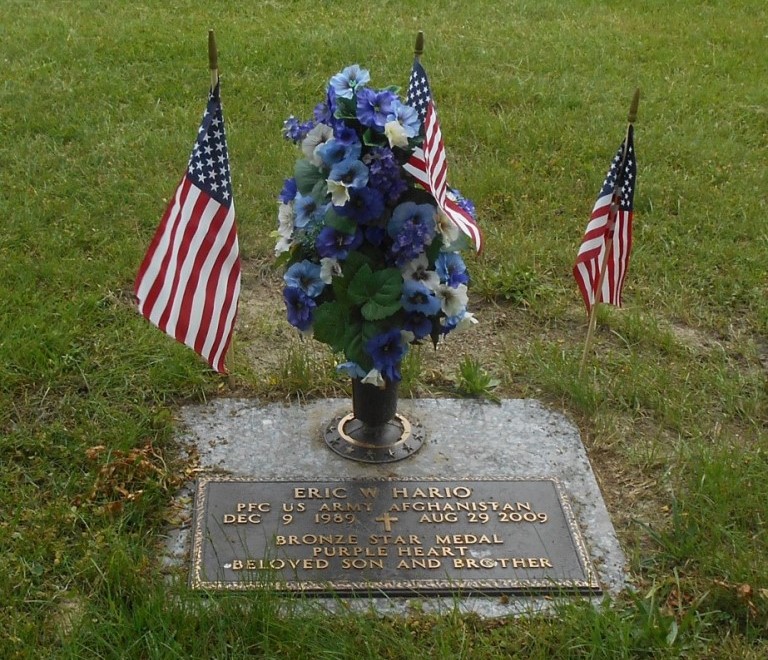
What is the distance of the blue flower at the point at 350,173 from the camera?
304 centimetres

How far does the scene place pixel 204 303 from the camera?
3.45m

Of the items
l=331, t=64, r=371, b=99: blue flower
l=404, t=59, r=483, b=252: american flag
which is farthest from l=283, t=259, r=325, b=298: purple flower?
l=331, t=64, r=371, b=99: blue flower

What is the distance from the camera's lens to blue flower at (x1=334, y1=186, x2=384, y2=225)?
3.08 metres

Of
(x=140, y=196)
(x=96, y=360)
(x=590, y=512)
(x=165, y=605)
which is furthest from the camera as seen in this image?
(x=140, y=196)

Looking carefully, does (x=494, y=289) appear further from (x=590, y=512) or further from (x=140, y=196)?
(x=140, y=196)

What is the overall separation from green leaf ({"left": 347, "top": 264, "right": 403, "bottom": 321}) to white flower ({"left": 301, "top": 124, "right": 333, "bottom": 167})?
37 centimetres

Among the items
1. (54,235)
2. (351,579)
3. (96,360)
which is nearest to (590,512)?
(351,579)

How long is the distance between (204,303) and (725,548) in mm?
1851

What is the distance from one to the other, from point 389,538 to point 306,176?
1.16 m

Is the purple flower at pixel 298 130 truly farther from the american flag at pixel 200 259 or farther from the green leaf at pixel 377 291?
the green leaf at pixel 377 291

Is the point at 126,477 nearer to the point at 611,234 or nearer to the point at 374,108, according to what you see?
the point at 374,108

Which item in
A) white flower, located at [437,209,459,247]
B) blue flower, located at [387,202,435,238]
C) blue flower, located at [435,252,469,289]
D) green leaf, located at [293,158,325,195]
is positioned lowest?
blue flower, located at [435,252,469,289]

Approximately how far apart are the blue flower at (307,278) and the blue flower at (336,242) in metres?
0.09

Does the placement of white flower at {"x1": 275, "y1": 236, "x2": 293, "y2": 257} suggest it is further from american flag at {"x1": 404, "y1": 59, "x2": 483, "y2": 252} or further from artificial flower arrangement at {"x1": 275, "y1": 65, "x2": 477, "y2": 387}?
american flag at {"x1": 404, "y1": 59, "x2": 483, "y2": 252}
